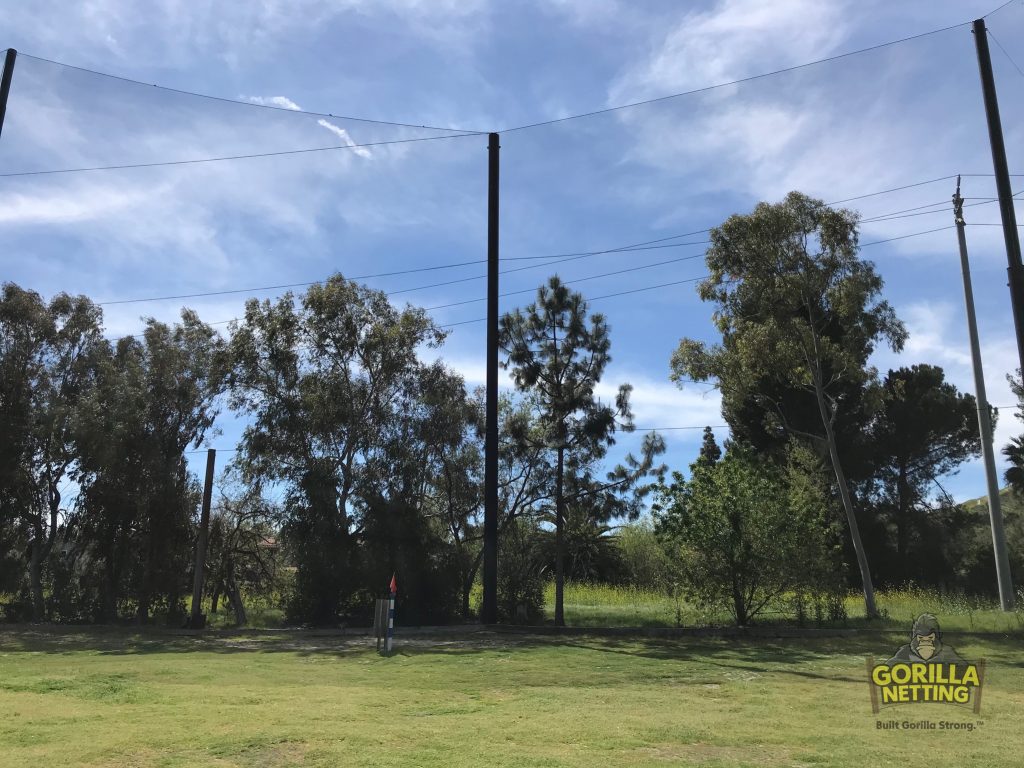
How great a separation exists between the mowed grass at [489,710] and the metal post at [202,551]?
26.9ft

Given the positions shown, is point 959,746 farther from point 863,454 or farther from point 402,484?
point 863,454

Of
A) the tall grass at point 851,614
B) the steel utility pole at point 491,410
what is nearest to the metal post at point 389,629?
the steel utility pole at point 491,410

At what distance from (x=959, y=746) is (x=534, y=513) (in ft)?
62.0

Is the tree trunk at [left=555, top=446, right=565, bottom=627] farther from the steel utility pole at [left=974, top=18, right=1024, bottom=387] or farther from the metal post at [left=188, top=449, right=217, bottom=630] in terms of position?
the steel utility pole at [left=974, top=18, right=1024, bottom=387]

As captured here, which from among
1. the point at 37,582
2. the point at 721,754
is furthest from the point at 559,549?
the point at 37,582

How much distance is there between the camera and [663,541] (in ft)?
60.0

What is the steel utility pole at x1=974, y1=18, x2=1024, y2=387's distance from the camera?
12586 millimetres

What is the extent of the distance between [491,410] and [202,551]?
10649 mm

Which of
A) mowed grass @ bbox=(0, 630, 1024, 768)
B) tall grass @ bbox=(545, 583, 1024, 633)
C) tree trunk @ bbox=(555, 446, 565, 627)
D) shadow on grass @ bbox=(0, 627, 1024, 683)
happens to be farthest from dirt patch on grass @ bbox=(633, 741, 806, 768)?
tree trunk @ bbox=(555, 446, 565, 627)

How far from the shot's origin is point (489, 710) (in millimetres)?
7926

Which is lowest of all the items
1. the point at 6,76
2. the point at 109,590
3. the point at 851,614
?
the point at 851,614

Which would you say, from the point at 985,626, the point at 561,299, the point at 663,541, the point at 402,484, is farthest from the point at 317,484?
the point at 985,626

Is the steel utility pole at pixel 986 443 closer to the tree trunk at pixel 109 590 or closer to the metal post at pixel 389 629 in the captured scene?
the metal post at pixel 389 629

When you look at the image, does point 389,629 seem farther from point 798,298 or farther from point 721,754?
point 798,298
